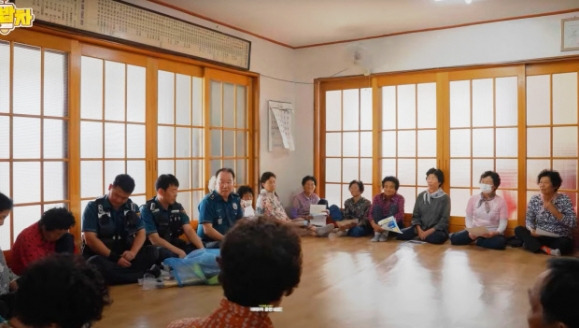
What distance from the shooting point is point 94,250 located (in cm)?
385

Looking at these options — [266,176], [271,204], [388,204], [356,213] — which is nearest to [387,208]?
[388,204]

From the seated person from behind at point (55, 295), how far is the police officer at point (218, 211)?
11.4 feet

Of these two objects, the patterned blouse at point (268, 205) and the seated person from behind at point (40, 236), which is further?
the patterned blouse at point (268, 205)

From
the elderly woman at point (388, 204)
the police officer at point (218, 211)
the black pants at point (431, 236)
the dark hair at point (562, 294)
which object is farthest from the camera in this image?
the elderly woman at point (388, 204)

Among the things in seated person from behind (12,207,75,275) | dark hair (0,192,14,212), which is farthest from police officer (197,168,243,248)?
dark hair (0,192,14,212)

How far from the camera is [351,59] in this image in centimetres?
680

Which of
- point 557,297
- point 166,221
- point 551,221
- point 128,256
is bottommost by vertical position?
point 128,256

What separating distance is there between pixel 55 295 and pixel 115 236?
3.10 meters

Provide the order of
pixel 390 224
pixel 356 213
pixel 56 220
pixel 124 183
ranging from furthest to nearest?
pixel 356 213, pixel 390 224, pixel 124 183, pixel 56 220

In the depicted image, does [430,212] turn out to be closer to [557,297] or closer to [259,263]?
[557,297]

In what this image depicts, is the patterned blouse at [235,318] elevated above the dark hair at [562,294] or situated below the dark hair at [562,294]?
below

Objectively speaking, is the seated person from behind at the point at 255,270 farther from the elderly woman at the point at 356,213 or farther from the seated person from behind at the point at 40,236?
the elderly woman at the point at 356,213

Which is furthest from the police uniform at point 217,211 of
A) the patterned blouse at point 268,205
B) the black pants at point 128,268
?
the patterned blouse at point 268,205

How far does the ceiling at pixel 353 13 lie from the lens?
5.24 meters
